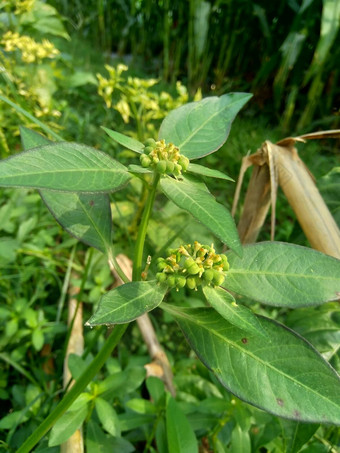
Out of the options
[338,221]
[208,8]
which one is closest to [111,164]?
[338,221]

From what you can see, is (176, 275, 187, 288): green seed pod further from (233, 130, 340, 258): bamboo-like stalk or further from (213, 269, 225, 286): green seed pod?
(233, 130, 340, 258): bamboo-like stalk

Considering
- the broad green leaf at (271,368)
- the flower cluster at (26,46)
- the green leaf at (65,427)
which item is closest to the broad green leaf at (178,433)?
the green leaf at (65,427)

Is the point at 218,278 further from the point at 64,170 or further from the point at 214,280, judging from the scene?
the point at 64,170

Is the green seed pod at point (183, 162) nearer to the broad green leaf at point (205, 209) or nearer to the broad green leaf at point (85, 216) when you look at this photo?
the broad green leaf at point (205, 209)

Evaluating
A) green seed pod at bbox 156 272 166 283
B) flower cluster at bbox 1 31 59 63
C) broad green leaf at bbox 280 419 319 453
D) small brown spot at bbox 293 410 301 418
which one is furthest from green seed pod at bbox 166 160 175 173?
flower cluster at bbox 1 31 59 63

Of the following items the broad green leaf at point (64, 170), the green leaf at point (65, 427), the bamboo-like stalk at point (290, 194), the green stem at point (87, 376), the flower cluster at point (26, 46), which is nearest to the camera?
the broad green leaf at point (64, 170)

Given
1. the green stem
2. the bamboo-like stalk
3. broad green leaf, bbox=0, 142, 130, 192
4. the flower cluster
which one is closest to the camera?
broad green leaf, bbox=0, 142, 130, 192

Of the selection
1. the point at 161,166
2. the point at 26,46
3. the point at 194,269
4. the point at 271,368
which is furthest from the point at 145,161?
the point at 26,46
